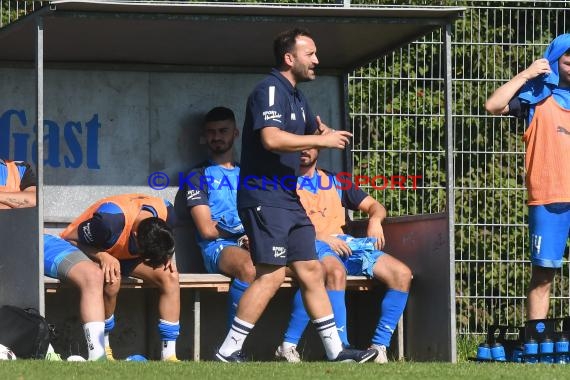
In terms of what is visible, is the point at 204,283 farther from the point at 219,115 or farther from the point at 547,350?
the point at 547,350

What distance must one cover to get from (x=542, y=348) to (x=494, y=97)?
5.35 ft

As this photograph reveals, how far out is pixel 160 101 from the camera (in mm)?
11164

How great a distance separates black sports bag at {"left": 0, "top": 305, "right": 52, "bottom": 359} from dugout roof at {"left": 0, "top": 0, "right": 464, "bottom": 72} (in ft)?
5.92

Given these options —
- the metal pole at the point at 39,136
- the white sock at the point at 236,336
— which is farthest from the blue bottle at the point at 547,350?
the metal pole at the point at 39,136

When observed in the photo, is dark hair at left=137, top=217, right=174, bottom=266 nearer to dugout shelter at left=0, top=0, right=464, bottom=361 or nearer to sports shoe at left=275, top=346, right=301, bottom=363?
dugout shelter at left=0, top=0, right=464, bottom=361

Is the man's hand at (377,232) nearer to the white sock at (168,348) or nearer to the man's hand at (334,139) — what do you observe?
the white sock at (168,348)

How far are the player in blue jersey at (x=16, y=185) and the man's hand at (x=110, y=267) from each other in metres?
0.66

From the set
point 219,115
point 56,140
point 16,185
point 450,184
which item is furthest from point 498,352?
point 56,140

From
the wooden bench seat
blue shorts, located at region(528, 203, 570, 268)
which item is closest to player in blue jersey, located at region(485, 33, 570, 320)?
blue shorts, located at region(528, 203, 570, 268)

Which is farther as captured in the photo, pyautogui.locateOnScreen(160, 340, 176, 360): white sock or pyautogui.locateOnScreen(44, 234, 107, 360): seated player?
pyautogui.locateOnScreen(160, 340, 176, 360): white sock

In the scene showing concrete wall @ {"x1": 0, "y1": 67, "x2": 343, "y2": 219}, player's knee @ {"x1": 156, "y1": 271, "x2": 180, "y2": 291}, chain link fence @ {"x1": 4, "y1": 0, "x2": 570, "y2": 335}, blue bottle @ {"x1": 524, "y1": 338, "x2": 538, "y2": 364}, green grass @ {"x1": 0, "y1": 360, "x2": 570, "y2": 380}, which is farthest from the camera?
chain link fence @ {"x1": 4, "y1": 0, "x2": 570, "y2": 335}

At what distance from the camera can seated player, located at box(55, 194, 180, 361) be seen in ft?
31.3

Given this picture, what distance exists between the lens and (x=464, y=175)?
1182 cm

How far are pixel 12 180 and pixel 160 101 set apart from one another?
Answer: 1532 millimetres
